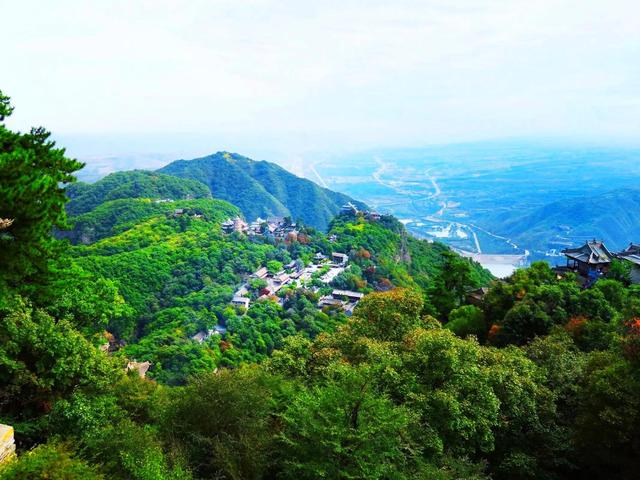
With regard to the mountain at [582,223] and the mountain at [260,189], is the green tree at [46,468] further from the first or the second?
the mountain at [582,223]

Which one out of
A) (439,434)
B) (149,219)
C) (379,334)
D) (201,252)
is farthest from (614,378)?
(149,219)

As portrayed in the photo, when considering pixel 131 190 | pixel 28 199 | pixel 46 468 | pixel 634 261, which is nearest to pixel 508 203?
pixel 131 190

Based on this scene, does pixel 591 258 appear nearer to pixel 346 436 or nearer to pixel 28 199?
pixel 346 436

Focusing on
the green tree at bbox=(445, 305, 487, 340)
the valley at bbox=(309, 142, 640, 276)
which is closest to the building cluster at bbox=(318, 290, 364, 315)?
the green tree at bbox=(445, 305, 487, 340)

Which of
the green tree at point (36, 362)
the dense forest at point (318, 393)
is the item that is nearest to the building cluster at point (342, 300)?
the dense forest at point (318, 393)

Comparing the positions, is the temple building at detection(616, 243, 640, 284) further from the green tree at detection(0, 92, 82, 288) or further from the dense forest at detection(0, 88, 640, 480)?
the green tree at detection(0, 92, 82, 288)

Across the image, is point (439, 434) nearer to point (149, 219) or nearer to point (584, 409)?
point (584, 409)

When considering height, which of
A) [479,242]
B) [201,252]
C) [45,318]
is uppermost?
[45,318]
